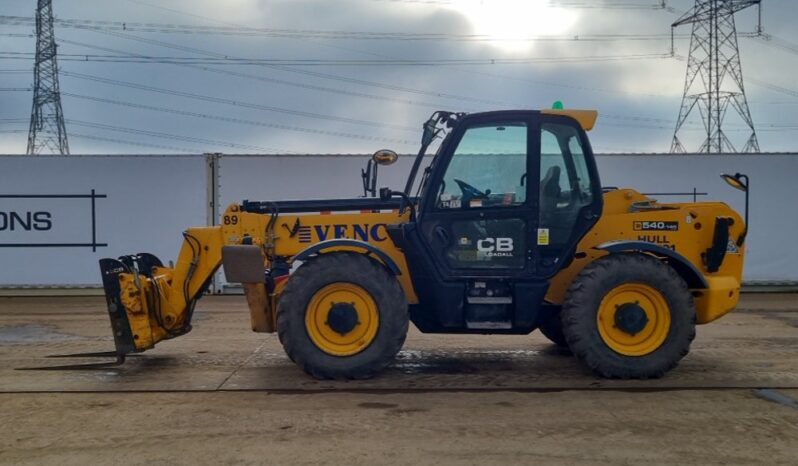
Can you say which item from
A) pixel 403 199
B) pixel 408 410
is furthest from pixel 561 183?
pixel 408 410

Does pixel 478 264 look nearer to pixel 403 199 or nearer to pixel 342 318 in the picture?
pixel 403 199

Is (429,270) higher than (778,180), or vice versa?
(778,180)

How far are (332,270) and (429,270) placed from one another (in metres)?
0.84

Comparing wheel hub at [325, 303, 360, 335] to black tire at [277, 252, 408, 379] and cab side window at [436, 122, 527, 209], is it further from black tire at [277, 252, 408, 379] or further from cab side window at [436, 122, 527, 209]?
cab side window at [436, 122, 527, 209]

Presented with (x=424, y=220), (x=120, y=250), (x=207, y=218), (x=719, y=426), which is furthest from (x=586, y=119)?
(x=120, y=250)

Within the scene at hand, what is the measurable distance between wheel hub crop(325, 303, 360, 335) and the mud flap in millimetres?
1786

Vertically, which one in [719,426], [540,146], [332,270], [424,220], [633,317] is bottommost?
[719,426]

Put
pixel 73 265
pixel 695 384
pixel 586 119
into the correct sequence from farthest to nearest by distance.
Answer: pixel 73 265, pixel 586 119, pixel 695 384

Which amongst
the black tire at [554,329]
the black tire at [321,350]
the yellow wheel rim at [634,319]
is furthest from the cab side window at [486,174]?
the black tire at [554,329]

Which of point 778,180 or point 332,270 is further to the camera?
point 778,180

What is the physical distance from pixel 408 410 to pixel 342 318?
110 centimetres

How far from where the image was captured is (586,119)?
256 inches

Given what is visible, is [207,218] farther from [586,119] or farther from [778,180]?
[778,180]

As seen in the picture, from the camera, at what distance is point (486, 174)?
630 cm
